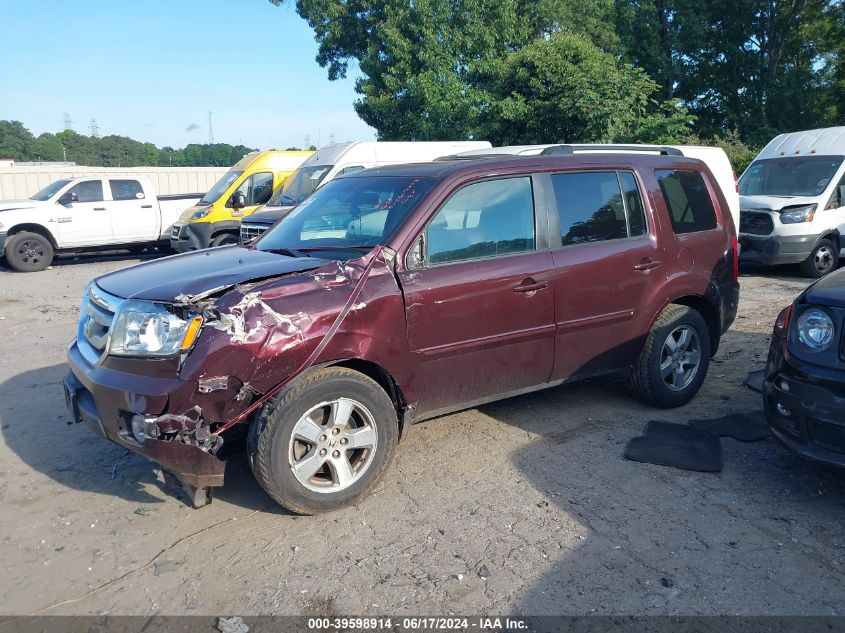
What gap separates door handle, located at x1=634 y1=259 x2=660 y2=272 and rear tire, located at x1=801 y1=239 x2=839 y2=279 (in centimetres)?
782

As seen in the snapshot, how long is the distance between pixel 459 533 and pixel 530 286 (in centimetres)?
162

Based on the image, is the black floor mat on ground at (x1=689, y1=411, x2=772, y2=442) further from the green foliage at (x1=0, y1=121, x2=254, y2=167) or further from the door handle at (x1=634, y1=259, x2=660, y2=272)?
the green foliage at (x1=0, y1=121, x2=254, y2=167)

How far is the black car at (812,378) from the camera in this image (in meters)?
3.69

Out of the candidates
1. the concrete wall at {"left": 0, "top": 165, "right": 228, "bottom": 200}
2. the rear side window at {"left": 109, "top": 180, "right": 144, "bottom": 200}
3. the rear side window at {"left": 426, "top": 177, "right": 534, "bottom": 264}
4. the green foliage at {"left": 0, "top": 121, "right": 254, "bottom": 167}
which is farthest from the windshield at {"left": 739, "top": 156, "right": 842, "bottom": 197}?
the green foliage at {"left": 0, "top": 121, "right": 254, "bottom": 167}

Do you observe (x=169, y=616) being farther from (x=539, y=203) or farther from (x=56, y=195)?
(x=56, y=195)

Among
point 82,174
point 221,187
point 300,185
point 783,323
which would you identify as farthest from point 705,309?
point 82,174

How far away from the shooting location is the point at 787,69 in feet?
91.9

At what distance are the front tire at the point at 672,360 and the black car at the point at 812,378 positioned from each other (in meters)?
1.03

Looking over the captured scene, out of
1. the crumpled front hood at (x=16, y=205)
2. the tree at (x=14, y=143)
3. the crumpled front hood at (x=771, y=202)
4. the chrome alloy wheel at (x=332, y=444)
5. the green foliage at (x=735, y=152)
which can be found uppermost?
the tree at (x=14, y=143)

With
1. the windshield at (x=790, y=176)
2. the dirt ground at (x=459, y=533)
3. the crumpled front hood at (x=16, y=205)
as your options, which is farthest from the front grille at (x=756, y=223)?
the crumpled front hood at (x=16, y=205)

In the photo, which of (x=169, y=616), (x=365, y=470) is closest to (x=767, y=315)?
(x=365, y=470)

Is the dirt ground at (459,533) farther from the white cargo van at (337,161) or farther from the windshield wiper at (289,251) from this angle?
the white cargo van at (337,161)

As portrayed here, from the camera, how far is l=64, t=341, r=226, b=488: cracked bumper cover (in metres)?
3.45

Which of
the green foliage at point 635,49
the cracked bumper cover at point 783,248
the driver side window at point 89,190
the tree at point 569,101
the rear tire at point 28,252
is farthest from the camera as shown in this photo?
the green foliage at point 635,49
